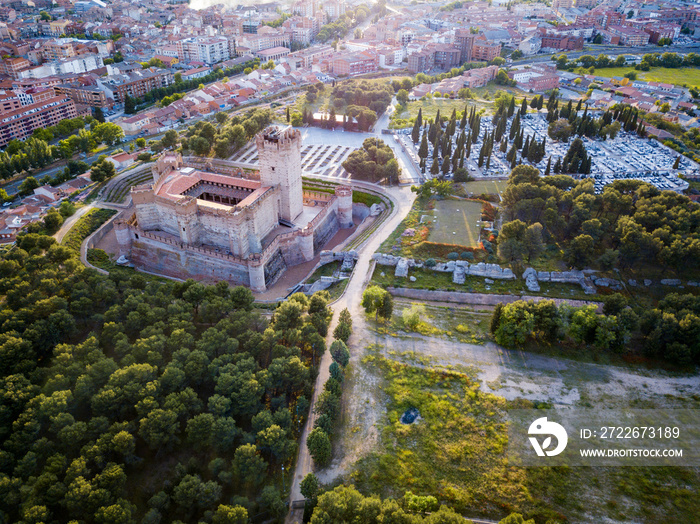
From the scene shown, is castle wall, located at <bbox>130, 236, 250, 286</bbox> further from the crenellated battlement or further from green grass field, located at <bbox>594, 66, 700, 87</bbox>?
green grass field, located at <bbox>594, 66, 700, 87</bbox>

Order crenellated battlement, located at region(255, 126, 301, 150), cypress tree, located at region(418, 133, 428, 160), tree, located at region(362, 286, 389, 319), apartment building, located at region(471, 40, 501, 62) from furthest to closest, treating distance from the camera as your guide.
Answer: apartment building, located at region(471, 40, 501, 62) → cypress tree, located at region(418, 133, 428, 160) → crenellated battlement, located at region(255, 126, 301, 150) → tree, located at region(362, 286, 389, 319)

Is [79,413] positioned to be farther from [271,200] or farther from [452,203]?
[452,203]

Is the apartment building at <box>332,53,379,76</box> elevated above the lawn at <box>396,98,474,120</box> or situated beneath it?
elevated above

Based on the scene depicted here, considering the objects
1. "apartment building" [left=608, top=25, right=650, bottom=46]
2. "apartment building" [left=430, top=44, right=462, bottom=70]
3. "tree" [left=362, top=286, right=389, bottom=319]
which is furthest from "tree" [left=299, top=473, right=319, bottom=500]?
"apartment building" [left=608, top=25, right=650, bottom=46]

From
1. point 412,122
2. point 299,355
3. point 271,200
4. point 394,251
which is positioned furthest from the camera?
point 412,122

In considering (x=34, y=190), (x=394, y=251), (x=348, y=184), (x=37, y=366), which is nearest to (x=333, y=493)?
(x=37, y=366)

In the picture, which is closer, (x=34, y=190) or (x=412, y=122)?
(x=34, y=190)
